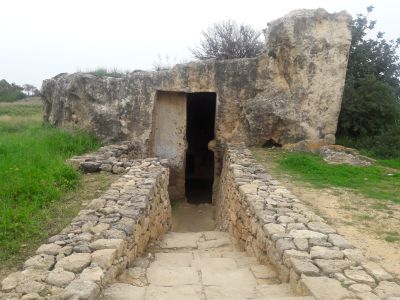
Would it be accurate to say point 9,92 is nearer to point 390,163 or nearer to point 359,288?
point 390,163

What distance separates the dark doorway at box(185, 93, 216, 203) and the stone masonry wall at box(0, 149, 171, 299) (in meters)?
7.66

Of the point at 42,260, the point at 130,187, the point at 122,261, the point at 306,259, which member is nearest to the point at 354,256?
the point at 306,259

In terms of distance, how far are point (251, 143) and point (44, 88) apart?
604cm

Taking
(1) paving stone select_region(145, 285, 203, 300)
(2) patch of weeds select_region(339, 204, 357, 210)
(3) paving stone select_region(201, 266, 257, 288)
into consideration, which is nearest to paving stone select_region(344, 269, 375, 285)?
(3) paving stone select_region(201, 266, 257, 288)

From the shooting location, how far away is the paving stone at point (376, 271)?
A: 11.2 feet

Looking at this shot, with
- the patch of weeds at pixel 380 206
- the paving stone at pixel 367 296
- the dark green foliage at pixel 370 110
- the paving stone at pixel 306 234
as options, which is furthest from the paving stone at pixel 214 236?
the dark green foliage at pixel 370 110

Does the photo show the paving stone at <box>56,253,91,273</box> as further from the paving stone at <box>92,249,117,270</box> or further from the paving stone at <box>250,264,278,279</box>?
the paving stone at <box>250,264,278,279</box>

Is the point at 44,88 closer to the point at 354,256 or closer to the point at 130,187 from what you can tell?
the point at 130,187

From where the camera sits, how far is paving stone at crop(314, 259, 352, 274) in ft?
11.4

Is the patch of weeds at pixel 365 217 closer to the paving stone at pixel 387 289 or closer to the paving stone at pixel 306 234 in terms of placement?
the paving stone at pixel 306 234

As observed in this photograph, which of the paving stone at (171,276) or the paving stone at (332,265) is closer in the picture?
the paving stone at (332,265)

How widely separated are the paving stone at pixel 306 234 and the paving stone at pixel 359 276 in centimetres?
76

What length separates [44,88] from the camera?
471 inches

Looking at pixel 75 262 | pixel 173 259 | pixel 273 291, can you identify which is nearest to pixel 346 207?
pixel 173 259
